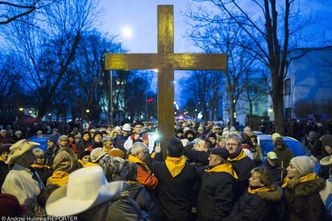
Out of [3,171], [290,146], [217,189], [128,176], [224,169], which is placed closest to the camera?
[128,176]

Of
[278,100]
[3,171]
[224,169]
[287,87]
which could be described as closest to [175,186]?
[224,169]

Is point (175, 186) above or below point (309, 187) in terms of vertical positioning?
below

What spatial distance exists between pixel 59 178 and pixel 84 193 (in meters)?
2.16

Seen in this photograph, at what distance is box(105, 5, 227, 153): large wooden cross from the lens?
24.2 ft

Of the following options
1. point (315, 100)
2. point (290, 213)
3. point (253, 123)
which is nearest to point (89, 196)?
point (290, 213)

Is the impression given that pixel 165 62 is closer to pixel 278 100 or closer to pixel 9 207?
pixel 9 207

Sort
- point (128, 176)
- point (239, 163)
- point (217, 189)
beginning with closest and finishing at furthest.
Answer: point (128, 176) → point (217, 189) → point (239, 163)

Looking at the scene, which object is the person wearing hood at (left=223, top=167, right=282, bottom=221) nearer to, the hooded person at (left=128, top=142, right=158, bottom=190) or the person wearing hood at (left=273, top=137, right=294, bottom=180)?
the hooded person at (left=128, top=142, right=158, bottom=190)

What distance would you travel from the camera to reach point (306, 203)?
14.1 feet

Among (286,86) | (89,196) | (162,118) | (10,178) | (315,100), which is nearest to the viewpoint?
(89,196)

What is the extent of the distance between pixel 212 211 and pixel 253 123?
36618mm

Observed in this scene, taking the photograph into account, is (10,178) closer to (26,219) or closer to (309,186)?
(26,219)

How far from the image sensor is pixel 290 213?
444cm

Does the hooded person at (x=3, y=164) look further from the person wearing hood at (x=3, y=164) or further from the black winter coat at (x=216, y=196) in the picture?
the black winter coat at (x=216, y=196)
